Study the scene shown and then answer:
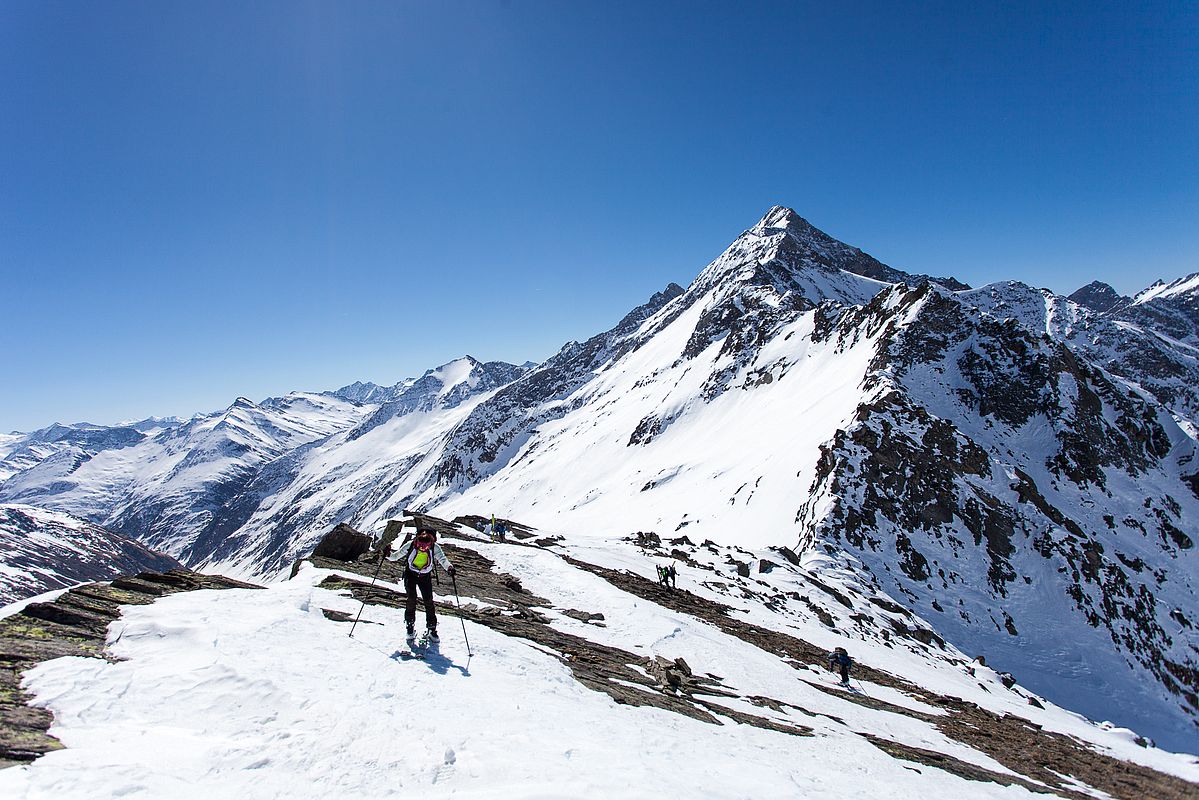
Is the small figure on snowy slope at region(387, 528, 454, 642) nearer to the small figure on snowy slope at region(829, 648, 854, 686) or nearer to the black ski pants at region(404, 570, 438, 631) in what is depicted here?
the black ski pants at region(404, 570, 438, 631)

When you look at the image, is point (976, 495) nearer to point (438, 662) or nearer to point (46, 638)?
point (438, 662)

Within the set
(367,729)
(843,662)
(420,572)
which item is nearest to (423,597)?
(420,572)

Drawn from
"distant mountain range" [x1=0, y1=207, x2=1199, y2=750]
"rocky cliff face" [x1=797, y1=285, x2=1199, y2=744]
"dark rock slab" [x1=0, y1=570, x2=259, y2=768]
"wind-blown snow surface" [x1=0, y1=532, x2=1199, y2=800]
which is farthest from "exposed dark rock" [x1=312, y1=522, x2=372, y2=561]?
"rocky cliff face" [x1=797, y1=285, x2=1199, y2=744]

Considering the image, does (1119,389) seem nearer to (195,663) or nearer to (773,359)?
(773,359)

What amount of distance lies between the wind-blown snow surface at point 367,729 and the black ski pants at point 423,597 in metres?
0.53

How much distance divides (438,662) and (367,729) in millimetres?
3542

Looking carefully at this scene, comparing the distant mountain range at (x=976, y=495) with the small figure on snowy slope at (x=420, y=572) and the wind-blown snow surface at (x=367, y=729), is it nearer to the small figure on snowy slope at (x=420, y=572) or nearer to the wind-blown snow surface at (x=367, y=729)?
the wind-blown snow surface at (x=367, y=729)

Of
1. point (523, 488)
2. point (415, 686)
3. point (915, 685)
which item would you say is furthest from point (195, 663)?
point (523, 488)

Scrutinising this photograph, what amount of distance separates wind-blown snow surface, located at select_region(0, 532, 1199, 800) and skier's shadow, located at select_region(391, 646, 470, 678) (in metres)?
0.07

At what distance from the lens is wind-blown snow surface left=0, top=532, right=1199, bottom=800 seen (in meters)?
5.74

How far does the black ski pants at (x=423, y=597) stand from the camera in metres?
11.8

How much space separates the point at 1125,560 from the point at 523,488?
114 meters

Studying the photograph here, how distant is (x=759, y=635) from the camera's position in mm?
23953

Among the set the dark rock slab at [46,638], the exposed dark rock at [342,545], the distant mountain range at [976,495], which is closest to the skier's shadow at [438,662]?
the dark rock slab at [46,638]
